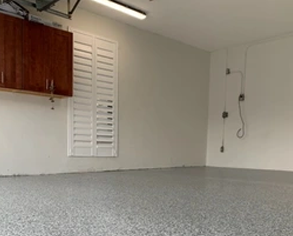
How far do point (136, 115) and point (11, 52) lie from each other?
2419 millimetres

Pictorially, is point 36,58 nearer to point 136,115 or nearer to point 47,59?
point 47,59

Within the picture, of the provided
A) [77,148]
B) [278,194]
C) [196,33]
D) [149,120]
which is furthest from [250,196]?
[196,33]

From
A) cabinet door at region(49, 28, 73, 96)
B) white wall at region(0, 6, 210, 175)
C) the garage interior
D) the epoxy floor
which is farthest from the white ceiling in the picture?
the epoxy floor

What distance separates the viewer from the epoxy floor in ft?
4.58

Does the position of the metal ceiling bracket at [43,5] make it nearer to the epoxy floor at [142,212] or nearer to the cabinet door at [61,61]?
the cabinet door at [61,61]

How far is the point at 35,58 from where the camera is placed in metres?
3.69

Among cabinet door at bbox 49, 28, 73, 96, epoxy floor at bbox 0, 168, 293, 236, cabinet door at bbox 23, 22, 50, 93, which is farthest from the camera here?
cabinet door at bbox 49, 28, 73, 96

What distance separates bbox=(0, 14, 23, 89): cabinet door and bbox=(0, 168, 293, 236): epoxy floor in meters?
1.38

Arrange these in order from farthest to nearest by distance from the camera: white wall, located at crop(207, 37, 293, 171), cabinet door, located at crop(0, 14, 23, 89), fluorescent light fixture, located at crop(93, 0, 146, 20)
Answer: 1. white wall, located at crop(207, 37, 293, 171)
2. fluorescent light fixture, located at crop(93, 0, 146, 20)
3. cabinet door, located at crop(0, 14, 23, 89)

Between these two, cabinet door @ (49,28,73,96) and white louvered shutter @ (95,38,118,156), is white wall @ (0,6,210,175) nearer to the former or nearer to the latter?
white louvered shutter @ (95,38,118,156)

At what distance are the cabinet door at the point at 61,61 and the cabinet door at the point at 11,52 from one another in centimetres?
41

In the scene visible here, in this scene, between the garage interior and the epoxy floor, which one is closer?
the epoxy floor

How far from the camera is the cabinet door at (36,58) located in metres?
3.61

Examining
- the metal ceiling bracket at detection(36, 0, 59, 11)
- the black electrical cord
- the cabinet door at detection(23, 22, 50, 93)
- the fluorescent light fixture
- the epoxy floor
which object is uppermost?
the fluorescent light fixture
